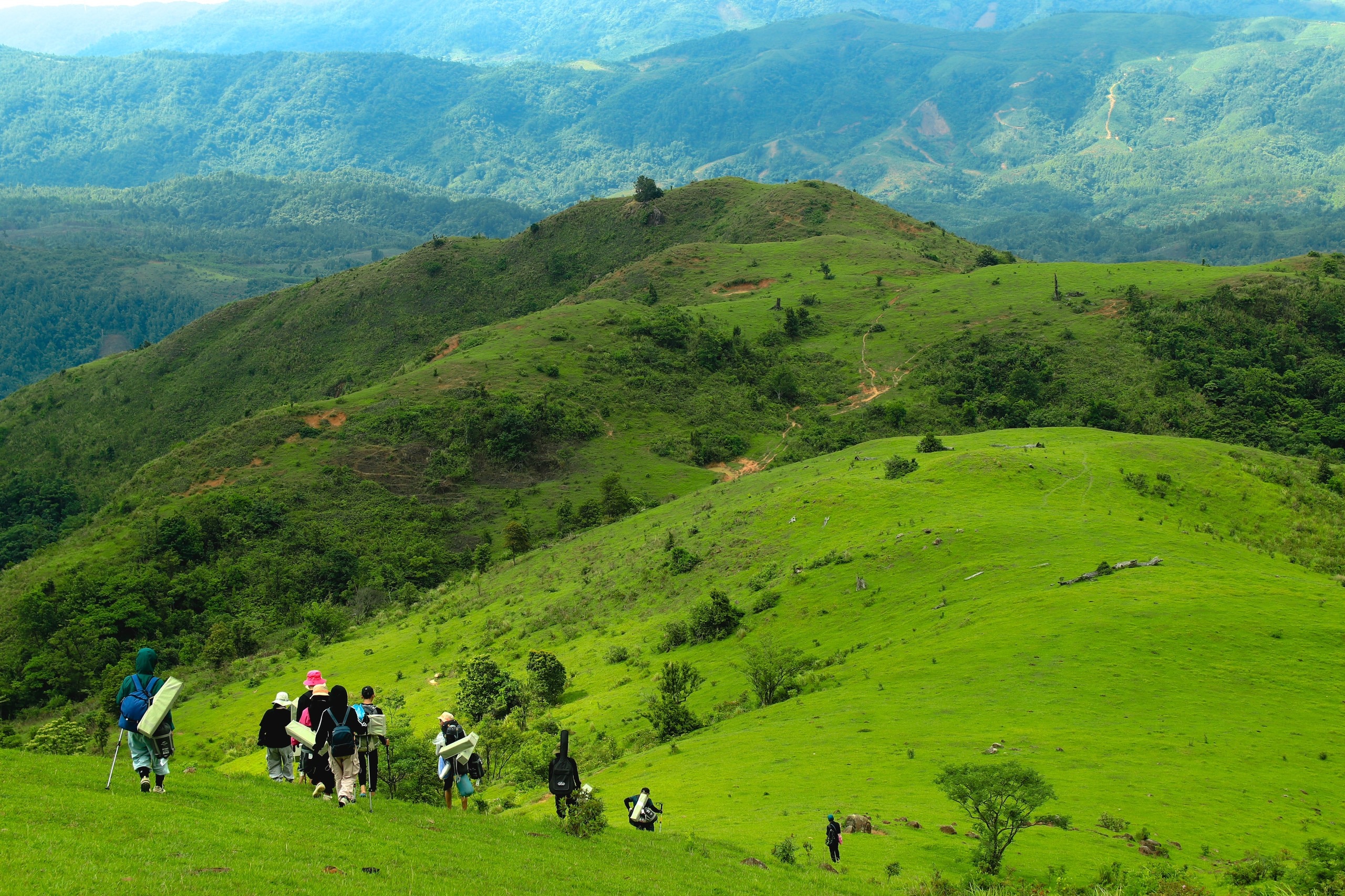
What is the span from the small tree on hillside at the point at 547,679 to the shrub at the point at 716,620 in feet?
19.8

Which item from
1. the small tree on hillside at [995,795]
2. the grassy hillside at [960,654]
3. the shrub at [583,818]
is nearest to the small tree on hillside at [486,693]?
the grassy hillside at [960,654]

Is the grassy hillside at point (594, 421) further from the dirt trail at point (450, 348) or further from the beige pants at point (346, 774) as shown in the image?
the beige pants at point (346, 774)

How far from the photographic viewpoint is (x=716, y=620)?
39062mm

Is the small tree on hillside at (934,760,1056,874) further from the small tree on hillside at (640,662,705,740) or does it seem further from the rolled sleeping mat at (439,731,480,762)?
the small tree on hillside at (640,662,705,740)

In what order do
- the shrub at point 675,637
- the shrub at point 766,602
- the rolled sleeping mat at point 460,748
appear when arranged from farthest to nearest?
1. the shrub at point 675,637
2. the shrub at point 766,602
3. the rolled sleeping mat at point 460,748

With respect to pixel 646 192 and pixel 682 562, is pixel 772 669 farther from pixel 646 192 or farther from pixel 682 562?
pixel 646 192

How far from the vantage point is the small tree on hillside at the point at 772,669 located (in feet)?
106

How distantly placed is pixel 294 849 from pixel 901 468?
42546 mm

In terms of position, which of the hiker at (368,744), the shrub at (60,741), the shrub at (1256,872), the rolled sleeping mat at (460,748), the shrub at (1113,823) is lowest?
the shrub at (60,741)

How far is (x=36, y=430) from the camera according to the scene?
144 meters

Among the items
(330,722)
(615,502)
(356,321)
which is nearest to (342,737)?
(330,722)

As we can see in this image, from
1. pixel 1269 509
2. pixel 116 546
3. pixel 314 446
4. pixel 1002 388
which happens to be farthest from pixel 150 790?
pixel 1002 388

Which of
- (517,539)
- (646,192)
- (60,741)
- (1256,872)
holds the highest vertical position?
(646,192)

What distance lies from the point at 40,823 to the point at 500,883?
22.1 feet
